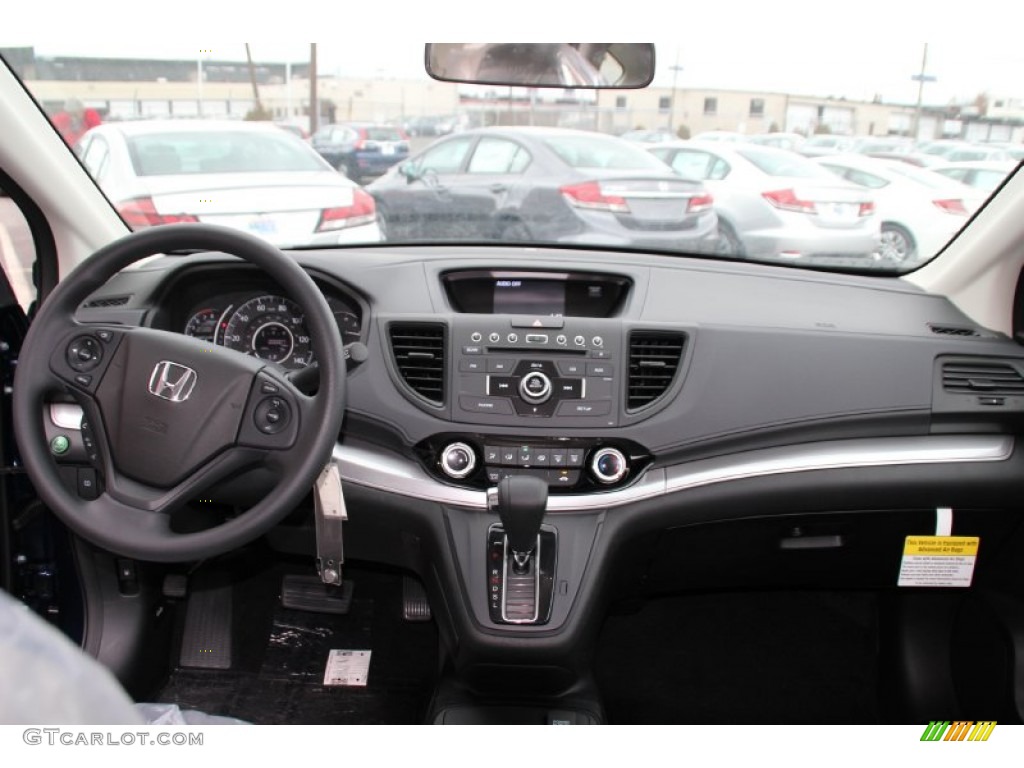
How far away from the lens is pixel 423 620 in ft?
8.52

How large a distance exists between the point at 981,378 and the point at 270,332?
1.74 m

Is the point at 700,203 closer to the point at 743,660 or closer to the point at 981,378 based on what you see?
the point at 981,378

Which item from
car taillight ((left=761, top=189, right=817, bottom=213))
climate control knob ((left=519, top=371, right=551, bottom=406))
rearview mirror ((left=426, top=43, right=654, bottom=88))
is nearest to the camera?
Result: rearview mirror ((left=426, top=43, right=654, bottom=88))

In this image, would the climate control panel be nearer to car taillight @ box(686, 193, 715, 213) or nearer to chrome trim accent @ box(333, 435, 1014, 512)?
chrome trim accent @ box(333, 435, 1014, 512)

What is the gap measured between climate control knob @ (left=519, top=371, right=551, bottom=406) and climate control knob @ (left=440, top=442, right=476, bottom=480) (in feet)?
0.62

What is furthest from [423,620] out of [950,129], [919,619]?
[950,129]

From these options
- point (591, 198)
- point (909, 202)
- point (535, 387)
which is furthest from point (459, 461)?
point (909, 202)

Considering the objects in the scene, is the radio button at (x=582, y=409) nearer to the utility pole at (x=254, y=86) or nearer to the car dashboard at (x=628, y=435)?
the car dashboard at (x=628, y=435)

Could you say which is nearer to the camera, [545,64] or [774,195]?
[545,64]

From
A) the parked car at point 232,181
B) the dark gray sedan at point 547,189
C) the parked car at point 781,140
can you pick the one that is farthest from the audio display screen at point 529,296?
the parked car at point 781,140

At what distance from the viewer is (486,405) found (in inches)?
80.0

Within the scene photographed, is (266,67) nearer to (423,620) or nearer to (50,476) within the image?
(50,476)

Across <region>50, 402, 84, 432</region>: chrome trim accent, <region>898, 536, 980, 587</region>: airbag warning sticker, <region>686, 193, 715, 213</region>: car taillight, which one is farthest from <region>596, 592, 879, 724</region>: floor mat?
<region>50, 402, 84, 432</region>: chrome trim accent

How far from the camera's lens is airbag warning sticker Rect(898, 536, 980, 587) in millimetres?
2217
